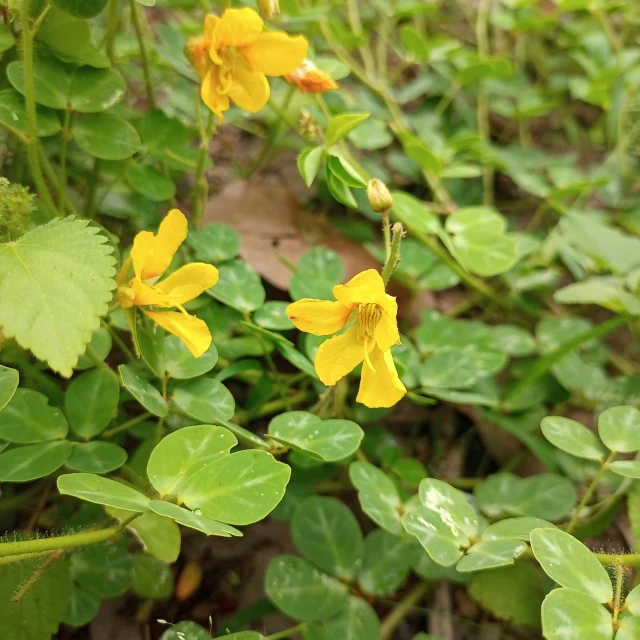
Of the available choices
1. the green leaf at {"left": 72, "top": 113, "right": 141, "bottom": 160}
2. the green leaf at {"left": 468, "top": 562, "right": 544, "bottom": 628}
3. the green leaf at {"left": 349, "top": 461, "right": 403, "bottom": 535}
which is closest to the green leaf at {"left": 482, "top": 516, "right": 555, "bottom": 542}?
the green leaf at {"left": 349, "top": 461, "right": 403, "bottom": 535}

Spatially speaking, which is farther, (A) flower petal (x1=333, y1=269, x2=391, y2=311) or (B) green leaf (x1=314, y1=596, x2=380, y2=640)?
(B) green leaf (x1=314, y1=596, x2=380, y2=640)

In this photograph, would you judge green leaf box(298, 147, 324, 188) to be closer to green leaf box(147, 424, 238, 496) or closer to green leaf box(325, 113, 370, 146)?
green leaf box(325, 113, 370, 146)

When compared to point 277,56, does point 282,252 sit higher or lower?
lower

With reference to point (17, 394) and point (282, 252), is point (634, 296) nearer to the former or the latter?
point (282, 252)

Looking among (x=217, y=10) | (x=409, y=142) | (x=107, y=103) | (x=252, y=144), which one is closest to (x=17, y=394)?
(x=107, y=103)

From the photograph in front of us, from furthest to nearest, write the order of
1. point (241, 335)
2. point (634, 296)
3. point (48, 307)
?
point (634, 296)
point (241, 335)
point (48, 307)

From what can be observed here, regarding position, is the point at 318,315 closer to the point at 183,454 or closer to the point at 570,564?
the point at 183,454
